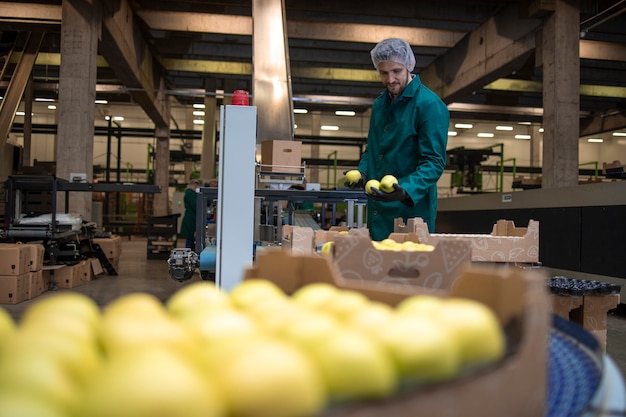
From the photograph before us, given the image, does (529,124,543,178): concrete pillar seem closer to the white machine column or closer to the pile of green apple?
the white machine column

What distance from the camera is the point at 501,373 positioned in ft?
2.04

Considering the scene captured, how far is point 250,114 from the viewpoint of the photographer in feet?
8.16

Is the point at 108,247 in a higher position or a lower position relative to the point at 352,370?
lower

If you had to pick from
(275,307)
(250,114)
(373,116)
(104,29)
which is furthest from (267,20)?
(275,307)

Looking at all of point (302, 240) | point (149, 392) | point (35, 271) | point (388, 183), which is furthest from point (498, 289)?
point (35, 271)

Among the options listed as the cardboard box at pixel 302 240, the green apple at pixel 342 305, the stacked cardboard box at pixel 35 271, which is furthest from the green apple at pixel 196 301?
the stacked cardboard box at pixel 35 271

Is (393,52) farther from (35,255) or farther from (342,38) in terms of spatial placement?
(342,38)

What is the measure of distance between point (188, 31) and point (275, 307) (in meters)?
10.6

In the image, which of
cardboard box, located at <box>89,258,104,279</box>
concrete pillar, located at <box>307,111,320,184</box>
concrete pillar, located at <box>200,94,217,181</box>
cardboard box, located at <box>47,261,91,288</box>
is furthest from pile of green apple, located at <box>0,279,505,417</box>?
concrete pillar, located at <box>307,111,320,184</box>

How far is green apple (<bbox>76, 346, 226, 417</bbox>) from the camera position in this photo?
43 centimetres

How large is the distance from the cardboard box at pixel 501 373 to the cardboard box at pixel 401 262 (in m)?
0.40

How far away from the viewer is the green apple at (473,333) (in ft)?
2.07

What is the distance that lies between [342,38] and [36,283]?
666cm

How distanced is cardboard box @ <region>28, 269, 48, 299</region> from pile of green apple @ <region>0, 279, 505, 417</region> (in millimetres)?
5896
